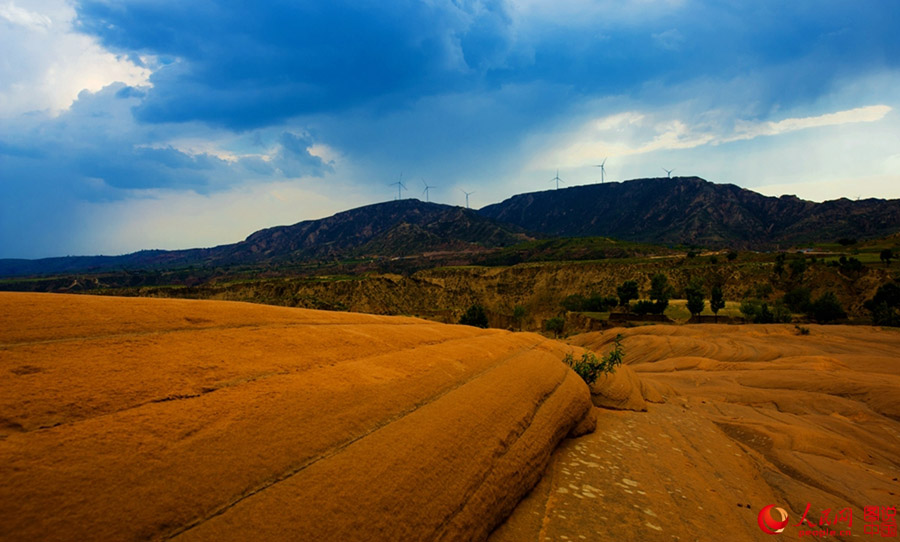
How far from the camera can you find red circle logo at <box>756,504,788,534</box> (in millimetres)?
6086

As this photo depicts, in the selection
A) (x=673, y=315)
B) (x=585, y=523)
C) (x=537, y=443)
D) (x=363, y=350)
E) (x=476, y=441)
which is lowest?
(x=673, y=315)

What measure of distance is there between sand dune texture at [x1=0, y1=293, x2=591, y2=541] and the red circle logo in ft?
11.4

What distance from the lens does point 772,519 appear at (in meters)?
6.41

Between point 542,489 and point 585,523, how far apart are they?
0.97m

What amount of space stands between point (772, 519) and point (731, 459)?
2532 mm

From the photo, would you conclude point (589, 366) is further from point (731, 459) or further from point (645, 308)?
point (645, 308)

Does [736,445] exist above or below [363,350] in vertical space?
below

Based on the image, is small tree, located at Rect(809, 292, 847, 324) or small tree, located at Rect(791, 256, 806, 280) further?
small tree, located at Rect(791, 256, 806, 280)

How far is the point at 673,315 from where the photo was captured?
47375 mm

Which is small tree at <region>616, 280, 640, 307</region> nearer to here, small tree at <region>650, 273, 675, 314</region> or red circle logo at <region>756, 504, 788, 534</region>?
small tree at <region>650, 273, 675, 314</region>

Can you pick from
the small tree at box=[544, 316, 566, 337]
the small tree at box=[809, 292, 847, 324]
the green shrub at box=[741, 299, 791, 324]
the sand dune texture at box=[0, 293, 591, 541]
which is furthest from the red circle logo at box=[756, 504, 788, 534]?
the small tree at box=[809, 292, 847, 324]

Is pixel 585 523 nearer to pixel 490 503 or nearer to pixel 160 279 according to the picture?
pixel 490 503

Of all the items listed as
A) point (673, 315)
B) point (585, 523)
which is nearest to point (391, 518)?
point (585, 523)

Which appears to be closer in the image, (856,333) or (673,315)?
(856,333)
